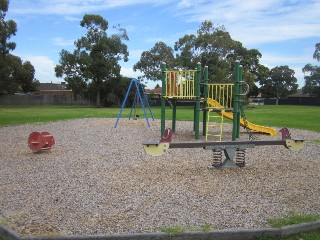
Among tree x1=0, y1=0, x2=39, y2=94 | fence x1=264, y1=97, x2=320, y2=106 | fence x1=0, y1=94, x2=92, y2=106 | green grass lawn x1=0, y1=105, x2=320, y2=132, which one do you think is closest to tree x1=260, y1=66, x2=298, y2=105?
fence x1=264, y1=97, x2=320, y2=106

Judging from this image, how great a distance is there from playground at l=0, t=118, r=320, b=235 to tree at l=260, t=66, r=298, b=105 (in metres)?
77.7

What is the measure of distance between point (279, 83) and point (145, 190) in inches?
3356

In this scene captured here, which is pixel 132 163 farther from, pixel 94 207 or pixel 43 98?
pixel 43 98

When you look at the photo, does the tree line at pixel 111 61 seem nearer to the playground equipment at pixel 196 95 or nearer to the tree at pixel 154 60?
the tree at pixel 154 60

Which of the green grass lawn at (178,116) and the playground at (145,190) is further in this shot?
the green grass lawn at (178,116)

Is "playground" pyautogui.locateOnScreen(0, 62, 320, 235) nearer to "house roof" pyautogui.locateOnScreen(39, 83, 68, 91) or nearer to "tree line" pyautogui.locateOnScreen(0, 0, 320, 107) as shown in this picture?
"tree line" pyautogui.locateOnScreen(0, 0, 320, 107)

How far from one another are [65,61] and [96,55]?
4.50 meters

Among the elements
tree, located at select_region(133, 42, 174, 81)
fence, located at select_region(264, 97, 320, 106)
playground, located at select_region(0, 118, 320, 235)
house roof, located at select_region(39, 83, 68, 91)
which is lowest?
fence, located at select_region(264, 97, 320, 106)

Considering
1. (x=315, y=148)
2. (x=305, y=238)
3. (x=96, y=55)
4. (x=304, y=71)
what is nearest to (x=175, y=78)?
(x=315, y=148)

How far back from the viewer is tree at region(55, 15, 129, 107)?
5256cm

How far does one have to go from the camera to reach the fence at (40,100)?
62688 mm

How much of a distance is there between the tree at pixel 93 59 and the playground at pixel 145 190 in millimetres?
43515

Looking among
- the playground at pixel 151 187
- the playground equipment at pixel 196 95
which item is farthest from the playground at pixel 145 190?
the playground equipment at pixel 196 95

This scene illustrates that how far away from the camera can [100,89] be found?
54875 millimetres
